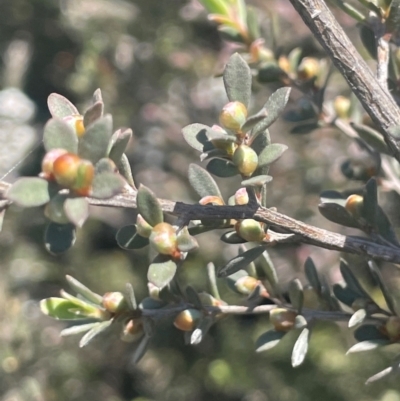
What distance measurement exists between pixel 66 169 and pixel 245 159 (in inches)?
5.6

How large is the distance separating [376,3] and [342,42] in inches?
4.8

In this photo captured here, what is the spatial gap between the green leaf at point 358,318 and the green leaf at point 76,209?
0.28 metres

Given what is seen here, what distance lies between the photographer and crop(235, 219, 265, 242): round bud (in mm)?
490

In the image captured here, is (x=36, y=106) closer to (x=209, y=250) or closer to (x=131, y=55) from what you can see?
(x=131, y=55)

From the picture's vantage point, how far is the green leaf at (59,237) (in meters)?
0.44

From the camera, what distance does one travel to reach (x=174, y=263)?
46 cm

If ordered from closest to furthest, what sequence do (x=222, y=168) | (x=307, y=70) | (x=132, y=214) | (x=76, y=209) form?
(x=76, y=209)
(x=222, y=168)
(x=307, y=70)
(x=132, y=214)

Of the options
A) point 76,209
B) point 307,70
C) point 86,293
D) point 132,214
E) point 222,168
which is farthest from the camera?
point 132,214

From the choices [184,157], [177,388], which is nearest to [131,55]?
[184,157]

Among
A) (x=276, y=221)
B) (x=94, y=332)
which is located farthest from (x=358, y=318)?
(x=94, y=332)

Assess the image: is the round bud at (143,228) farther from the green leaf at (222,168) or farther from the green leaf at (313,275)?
the green leaf at (313,275)

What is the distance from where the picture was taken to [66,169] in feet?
1.27

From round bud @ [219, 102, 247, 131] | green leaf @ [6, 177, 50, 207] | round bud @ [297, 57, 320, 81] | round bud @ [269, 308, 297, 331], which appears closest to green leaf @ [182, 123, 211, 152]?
round bud @ [219, 102, 247, 131]

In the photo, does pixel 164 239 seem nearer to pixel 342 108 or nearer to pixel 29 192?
pixel 29 192
